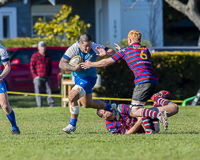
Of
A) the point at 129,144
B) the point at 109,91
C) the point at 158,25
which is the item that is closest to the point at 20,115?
the point at 109,91

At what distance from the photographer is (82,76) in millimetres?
8445

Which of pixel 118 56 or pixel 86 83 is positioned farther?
pixel 86 83

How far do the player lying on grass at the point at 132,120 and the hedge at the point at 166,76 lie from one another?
6.67 m

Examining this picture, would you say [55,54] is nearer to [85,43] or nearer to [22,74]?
[22,74]

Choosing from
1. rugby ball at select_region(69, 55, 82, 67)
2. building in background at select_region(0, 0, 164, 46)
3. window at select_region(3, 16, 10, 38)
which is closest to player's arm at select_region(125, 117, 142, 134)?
rugby ball at select_region(69, 55, 82, 67)

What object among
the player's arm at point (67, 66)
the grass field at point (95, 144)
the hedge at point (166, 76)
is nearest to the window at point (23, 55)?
the hedge at point (166, 76)

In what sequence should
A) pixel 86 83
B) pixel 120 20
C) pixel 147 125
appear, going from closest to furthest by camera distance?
pixel 147 125 < pixel 86 83 < pixel 120 20

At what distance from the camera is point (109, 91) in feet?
48.9

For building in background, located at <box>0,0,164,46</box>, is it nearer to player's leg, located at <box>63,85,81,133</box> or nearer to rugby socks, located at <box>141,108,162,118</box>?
player's leg, located at <box>63,85,81,133</box>

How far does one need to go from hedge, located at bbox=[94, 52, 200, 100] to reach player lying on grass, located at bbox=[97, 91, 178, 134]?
21.9ft

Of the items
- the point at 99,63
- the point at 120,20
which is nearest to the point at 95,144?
the point at 99,63

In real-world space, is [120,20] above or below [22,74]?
above

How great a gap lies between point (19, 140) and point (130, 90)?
7839mm

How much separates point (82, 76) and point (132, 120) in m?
1.25
